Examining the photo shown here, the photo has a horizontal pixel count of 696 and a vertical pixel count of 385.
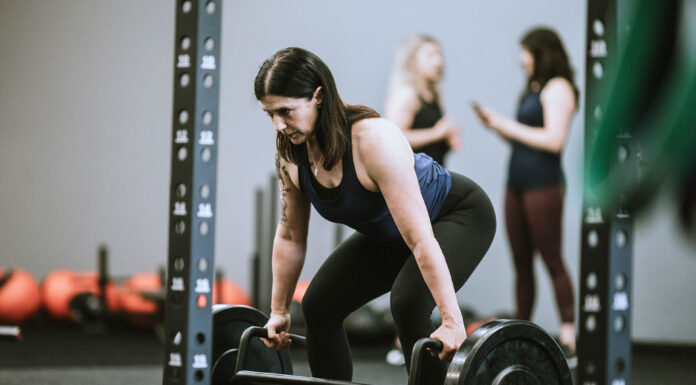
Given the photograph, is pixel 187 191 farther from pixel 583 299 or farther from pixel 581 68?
pixel 581 68

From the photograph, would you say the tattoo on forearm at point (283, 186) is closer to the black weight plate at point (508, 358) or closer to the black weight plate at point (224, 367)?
the black weight plate at point (224, 367)

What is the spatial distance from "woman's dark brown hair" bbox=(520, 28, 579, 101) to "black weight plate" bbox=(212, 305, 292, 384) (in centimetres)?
186

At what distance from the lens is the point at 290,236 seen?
2059 millimetres

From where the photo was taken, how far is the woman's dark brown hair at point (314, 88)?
1.76m

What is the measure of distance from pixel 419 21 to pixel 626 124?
199 inches

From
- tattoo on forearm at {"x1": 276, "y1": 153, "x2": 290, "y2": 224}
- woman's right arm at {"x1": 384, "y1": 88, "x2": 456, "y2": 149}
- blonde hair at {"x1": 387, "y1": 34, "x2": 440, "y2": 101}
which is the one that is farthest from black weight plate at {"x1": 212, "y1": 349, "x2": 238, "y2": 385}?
blonde hair at {"x1": 387, "y1": 34, "x2": 440, "y2": 101}

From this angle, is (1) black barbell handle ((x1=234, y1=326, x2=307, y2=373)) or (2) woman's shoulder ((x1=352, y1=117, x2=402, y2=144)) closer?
(2) woman's shoulder ((x1=352, y1=117, x2=402, y2=144))

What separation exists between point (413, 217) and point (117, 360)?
8.38 ft

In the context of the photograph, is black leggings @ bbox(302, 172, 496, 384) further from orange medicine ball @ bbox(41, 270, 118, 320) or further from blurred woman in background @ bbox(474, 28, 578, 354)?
orange medicine ball @ bbox(41, 270, 118, 320)

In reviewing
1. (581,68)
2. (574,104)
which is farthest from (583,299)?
(581,68)

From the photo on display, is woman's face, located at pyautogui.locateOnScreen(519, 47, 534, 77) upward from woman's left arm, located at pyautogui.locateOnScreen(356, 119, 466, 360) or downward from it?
upward

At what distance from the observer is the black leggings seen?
6.18 ft

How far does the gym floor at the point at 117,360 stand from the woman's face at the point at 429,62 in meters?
1.28

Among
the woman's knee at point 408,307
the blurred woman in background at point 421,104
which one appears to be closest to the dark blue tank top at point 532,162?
the blurred woman in background at point 421,104
